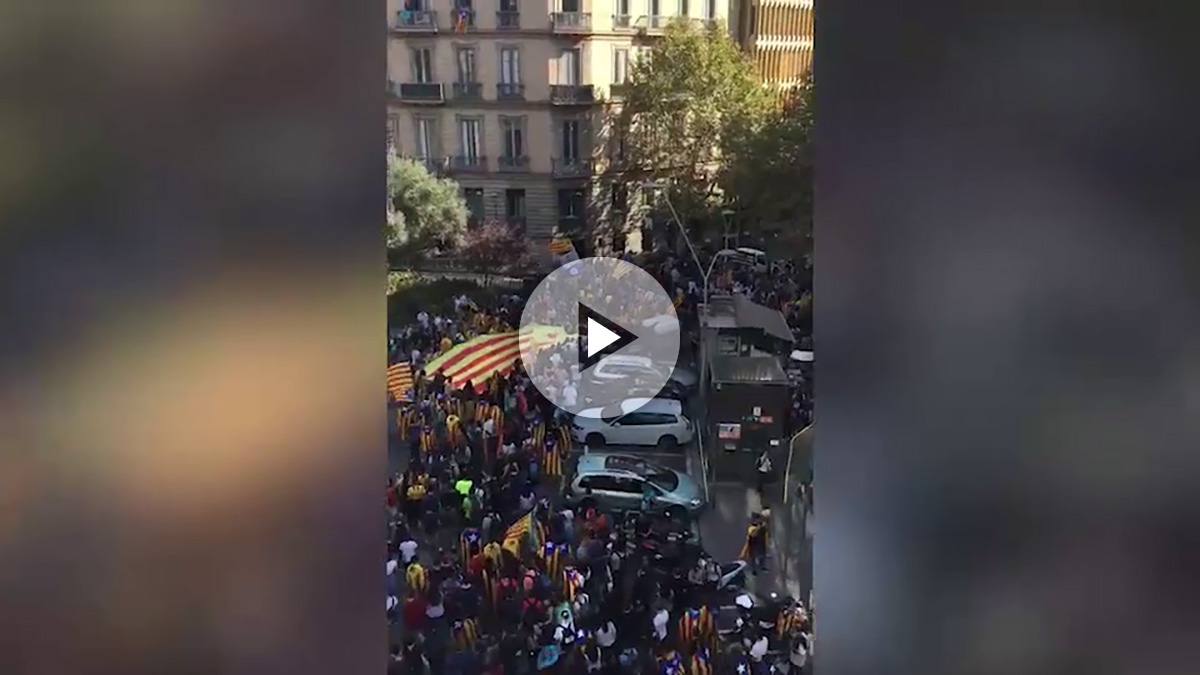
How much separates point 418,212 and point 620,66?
653 millimetres

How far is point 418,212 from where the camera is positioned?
282 centimetres

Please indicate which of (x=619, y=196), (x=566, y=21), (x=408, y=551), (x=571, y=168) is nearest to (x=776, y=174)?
(x=619, y=196)

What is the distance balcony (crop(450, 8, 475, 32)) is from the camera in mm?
2857

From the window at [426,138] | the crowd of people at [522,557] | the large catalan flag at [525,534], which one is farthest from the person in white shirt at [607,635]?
the window at [426,138]

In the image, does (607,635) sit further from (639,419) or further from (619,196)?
(619,196)

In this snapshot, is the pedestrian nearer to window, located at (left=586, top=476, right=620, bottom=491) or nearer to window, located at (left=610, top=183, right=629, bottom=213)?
window, located at (left=586, top=476, right=620, bottom=491)

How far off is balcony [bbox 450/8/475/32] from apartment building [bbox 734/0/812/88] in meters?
0.70
